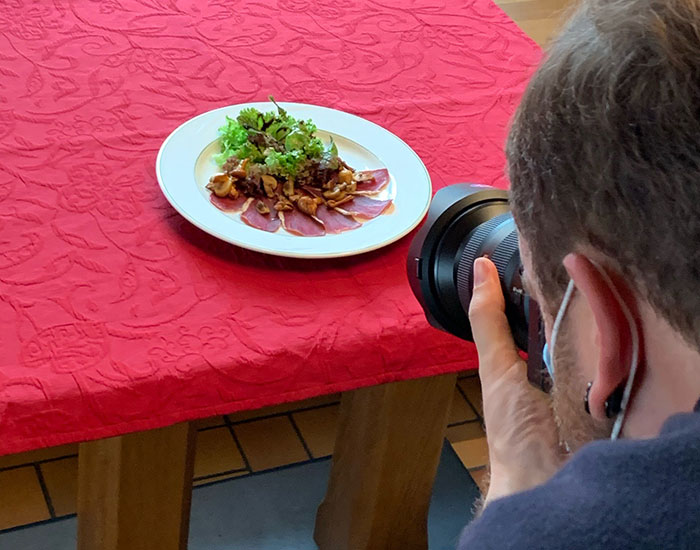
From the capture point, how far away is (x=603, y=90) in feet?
1.68

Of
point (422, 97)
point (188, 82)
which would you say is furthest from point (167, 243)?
point (422, 97)

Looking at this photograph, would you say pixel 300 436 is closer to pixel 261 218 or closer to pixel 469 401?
pixel 469 401

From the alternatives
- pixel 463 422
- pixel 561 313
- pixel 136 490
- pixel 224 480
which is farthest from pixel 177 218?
pixel 463 422

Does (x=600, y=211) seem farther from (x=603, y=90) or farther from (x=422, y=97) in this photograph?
(x=422, y=97)

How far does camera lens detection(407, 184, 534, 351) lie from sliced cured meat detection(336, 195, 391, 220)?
0.19 metres

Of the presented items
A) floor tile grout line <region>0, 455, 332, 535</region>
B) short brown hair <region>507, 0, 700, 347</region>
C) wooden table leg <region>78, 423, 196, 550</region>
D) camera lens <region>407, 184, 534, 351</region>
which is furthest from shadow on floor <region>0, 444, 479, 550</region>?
short brown hair <region>507, 0, 700, 347</region>

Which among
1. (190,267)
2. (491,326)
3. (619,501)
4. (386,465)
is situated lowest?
(386,465)

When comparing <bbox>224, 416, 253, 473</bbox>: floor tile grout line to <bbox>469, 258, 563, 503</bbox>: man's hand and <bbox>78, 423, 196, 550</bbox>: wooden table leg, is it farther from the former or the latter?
<bbox>469, 258, 563, 503</bbox>: man's hand

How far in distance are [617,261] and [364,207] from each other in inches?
23.9

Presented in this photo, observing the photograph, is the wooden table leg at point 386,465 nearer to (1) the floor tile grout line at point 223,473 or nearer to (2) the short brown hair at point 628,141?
(1) the floor tile grout line at point 223,473

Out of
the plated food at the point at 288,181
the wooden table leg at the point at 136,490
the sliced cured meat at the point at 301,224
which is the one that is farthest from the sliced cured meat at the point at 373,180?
the wooden table leg at the point at 136,490

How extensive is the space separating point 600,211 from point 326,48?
0.99m

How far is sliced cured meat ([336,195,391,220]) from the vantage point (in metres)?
1.12

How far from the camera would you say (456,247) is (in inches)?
35.3
